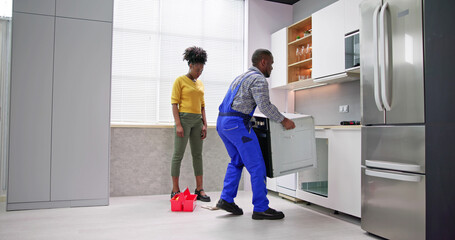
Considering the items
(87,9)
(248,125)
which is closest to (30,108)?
(87,9)

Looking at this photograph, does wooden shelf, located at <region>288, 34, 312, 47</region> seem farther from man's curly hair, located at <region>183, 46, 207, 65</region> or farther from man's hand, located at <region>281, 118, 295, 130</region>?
man's hand, located at <region>281, 118, 295, 130</region>

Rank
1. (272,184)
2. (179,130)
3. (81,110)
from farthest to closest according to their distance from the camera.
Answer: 1. (272,184)
2. (179,130)
3. (81,110)

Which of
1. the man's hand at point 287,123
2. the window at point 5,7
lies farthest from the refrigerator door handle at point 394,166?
the window at point 5,7

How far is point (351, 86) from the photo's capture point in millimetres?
3584

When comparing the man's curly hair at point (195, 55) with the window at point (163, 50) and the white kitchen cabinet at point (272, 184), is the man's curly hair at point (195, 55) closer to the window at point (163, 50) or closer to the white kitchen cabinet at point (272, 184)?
the window at point (163, 50)

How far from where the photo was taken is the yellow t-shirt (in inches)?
142

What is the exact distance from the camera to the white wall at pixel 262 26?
14.5ft

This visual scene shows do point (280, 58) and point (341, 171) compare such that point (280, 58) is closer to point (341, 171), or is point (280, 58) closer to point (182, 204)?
point (341, 171)

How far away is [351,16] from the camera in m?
3.14

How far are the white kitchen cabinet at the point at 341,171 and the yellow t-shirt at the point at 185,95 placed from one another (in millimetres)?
1256

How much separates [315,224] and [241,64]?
237 centimetres

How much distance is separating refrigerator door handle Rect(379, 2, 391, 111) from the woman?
1.82 m

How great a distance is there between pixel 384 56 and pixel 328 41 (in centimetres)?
124

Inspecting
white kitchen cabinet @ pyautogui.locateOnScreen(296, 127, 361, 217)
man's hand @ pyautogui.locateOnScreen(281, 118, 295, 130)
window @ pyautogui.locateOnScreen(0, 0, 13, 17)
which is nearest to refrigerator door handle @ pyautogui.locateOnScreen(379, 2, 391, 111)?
white kitchen cabinet @ pyautogui.locateOnScreen(296, 127, 361, 217)
